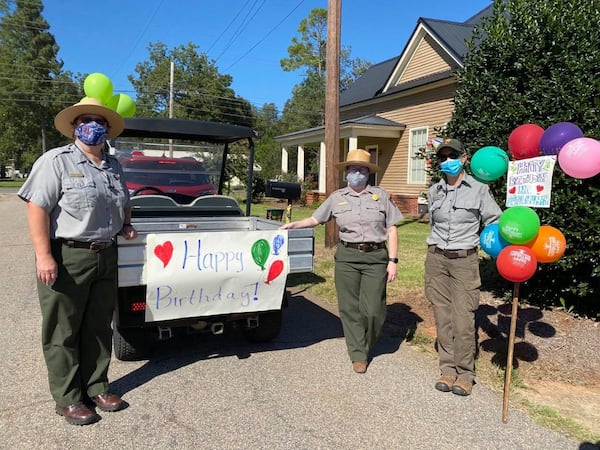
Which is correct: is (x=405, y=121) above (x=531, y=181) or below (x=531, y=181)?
above

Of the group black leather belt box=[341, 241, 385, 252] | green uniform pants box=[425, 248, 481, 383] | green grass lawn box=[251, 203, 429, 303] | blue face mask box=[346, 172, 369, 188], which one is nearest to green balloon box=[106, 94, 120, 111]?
blue face mask box=[346, 172, 369, 188]

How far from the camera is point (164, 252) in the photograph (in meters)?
3.63

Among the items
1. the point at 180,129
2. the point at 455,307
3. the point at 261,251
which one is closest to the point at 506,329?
the point at 455,307

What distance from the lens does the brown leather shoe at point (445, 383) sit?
3.77 metres

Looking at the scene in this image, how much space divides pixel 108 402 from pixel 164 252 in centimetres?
109

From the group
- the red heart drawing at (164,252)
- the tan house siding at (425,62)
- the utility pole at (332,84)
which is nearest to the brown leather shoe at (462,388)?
the red heart drawing at (164,252)

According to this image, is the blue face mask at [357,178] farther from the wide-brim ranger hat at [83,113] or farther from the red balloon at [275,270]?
the wide-brim ranger hat at [83,113]

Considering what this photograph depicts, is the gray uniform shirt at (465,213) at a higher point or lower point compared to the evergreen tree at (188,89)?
lower

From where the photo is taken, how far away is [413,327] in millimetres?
5336

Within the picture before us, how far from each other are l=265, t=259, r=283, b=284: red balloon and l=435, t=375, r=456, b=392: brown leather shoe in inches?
60.1

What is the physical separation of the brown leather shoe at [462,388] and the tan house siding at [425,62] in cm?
1347

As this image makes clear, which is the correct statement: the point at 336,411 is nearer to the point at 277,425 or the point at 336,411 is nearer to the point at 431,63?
the point at 277,425

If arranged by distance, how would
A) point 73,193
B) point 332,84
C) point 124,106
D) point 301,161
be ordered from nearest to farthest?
point 73,193 < point 124,106 < point 332,84 < point 301,161

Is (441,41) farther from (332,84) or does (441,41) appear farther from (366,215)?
(366,215)
